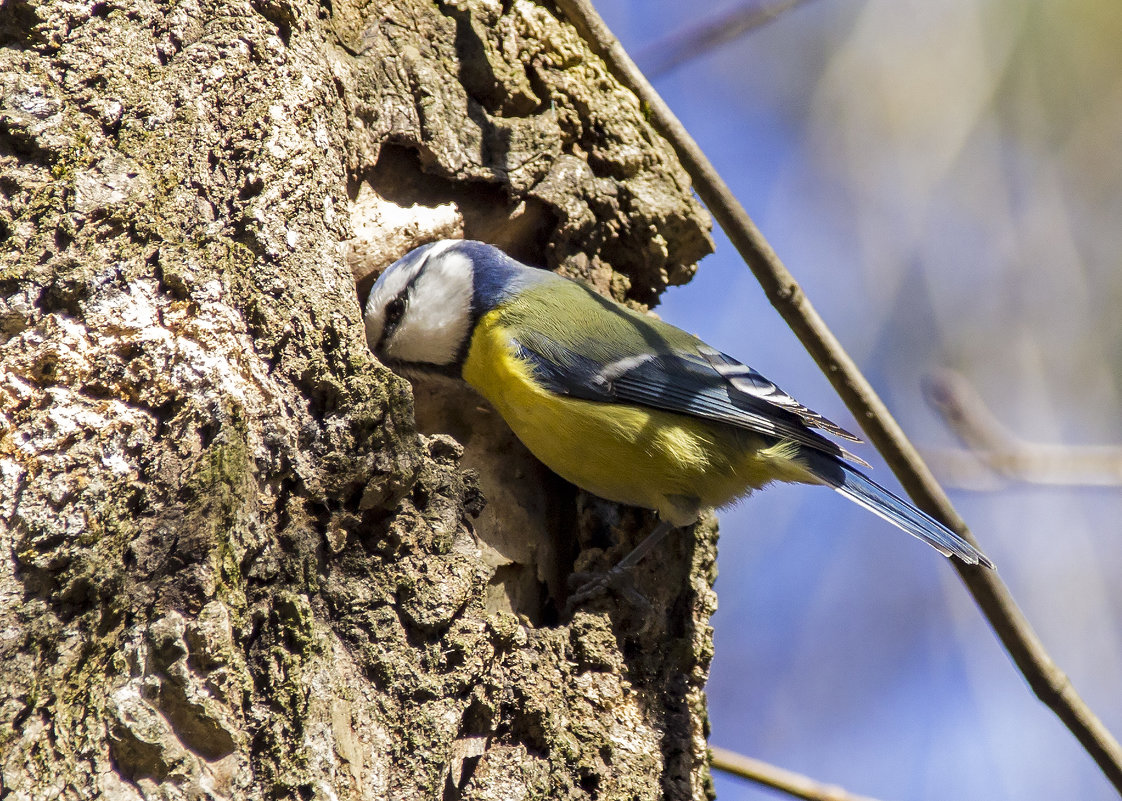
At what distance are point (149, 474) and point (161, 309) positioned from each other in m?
0.32

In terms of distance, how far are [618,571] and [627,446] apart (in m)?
0.36

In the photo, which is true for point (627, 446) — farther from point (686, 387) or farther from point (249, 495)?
point (249, 495)

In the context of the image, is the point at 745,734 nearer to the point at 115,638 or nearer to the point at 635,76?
the point at 635,76

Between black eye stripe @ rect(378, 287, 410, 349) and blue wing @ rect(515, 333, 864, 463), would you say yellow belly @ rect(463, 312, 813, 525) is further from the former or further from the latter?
black eye stripe @ rect(378, 287, 410, 349)

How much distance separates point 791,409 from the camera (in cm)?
269

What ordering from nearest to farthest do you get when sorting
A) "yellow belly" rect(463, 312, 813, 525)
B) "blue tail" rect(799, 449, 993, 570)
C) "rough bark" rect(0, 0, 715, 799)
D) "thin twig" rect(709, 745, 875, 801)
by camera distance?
"rough bark" rect(0, 0, 715, 799)
"thin twig" rect(709, 745, 875, 801)
"blue tail" rect(799, 449, 993, 570)
"yellow belly" rect(463, 312, 813, 525)

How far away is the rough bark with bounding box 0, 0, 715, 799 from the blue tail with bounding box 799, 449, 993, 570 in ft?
1.77

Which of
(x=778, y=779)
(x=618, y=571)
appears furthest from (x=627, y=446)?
(x=778, y=779)

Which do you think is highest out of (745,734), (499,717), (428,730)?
(428,730)

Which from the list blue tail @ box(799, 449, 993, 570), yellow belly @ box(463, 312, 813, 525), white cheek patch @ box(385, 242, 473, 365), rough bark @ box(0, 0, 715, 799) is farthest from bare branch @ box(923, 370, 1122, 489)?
white cheek patch @ box(385, 242, 473, 365)

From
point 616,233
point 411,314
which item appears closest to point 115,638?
point 411,314

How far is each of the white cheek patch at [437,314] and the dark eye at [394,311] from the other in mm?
16

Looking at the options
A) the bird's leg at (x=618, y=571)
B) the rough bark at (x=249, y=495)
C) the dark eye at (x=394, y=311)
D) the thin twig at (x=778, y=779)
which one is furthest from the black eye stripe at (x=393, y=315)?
the thin twig at (x=778, y=779)

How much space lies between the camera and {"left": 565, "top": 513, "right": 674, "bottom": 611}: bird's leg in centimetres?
226
